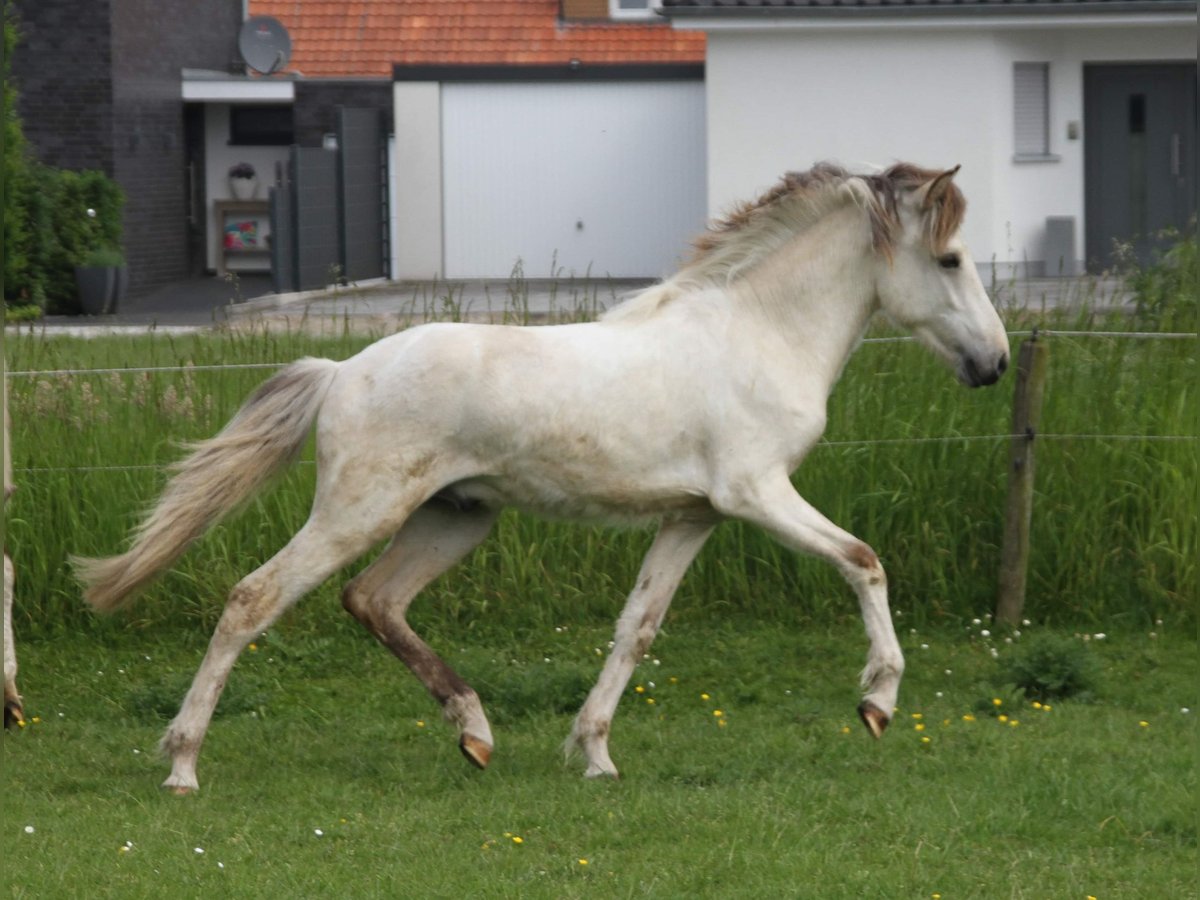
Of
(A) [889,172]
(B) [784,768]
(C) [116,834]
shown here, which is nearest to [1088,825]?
(B) [784,768]

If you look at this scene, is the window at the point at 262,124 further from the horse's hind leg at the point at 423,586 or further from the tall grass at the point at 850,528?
the horse's hind leg at the point at 423,586

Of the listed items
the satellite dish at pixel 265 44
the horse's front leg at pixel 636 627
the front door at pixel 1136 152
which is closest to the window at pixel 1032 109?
the front door at pixel 1136 152

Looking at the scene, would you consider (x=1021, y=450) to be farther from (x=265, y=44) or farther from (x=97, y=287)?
(x=265, y=44)

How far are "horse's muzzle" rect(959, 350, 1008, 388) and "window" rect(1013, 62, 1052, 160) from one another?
16616 millimetres

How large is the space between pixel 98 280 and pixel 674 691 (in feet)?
51.9

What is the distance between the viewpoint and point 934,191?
5867 mm

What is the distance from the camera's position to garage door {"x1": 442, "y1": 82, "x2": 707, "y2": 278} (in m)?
24.3

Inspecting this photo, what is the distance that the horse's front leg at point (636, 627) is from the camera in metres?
5.86

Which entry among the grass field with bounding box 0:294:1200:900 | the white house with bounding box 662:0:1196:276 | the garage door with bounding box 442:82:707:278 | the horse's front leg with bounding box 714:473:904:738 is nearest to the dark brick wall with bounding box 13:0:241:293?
the garage door with bounding box 442:82:707:278

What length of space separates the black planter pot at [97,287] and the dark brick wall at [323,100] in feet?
16.7

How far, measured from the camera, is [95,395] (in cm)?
865

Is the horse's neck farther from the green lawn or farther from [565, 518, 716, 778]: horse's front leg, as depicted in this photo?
the green lawn

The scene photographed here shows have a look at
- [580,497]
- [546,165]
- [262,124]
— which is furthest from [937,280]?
[262,124]

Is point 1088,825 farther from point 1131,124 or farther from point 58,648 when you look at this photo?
point 1131,124
